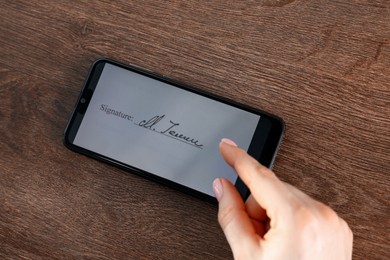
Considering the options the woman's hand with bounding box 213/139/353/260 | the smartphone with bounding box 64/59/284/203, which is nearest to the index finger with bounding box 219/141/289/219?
the woman's hand with bounding box 213/139/353/260

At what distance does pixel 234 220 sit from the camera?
0.37 meters

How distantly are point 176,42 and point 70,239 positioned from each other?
0.77 ft

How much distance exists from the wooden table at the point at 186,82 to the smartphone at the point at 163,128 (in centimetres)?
1

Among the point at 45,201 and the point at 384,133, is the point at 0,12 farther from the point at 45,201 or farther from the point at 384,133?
the point at 384,133

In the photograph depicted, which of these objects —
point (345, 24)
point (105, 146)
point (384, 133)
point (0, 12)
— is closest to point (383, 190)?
point (384, 133)

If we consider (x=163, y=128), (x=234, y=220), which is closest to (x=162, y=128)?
(x=163, y=128)

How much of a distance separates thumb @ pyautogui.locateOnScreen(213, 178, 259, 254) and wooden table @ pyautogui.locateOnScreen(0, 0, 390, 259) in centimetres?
10

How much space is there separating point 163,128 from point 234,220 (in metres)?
0.16

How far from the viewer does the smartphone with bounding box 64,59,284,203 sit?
1.58 ft

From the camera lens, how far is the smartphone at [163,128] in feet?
1.58

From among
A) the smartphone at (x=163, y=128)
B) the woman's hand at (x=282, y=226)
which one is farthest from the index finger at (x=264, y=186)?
the smartphone at (x=163, y=128)
